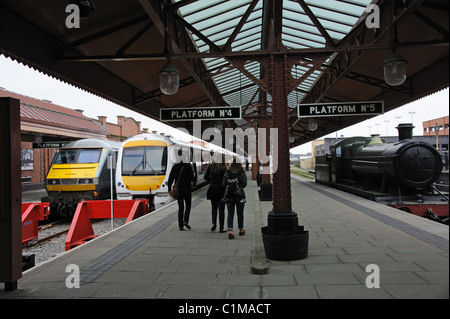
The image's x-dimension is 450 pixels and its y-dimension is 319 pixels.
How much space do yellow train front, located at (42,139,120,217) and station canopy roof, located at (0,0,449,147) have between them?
313 cm

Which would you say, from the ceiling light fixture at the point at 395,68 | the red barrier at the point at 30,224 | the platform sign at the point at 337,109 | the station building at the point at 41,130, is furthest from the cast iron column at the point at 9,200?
the station building at the point at 41,130

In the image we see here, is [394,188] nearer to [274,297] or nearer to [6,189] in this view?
[274,297]

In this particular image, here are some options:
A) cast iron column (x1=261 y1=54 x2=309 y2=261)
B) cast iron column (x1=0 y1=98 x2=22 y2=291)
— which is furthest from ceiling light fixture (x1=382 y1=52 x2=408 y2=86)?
cast iron column (x1=0 y1=98 x2=22 y2=291)

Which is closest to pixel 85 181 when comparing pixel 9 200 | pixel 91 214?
pixel 91 214

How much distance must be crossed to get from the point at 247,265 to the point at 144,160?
9035 millimetres

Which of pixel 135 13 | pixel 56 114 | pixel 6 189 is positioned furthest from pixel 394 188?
pixel 56 114

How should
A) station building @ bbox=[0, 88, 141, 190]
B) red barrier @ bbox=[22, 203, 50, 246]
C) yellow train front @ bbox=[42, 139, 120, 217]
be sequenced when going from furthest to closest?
station building @ bbox=[0, 88, 141, 190], yellow train front @ bbox=[42, 139, 120, 217], red barrier @ bbox=[22, 203, 50, 246]

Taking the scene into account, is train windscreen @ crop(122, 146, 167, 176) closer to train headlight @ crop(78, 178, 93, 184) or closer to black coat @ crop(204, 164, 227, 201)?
train headlight @ crop(78, 178, 93, 184)

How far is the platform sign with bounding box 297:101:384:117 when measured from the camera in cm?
693

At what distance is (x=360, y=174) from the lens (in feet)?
45.5

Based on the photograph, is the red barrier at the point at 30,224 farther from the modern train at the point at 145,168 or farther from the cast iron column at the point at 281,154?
the cast iron column at the point at 281,154

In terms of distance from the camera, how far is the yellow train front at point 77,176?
12141mm

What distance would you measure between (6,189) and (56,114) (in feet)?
64.1

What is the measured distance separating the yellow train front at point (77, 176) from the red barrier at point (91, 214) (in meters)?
2.77
